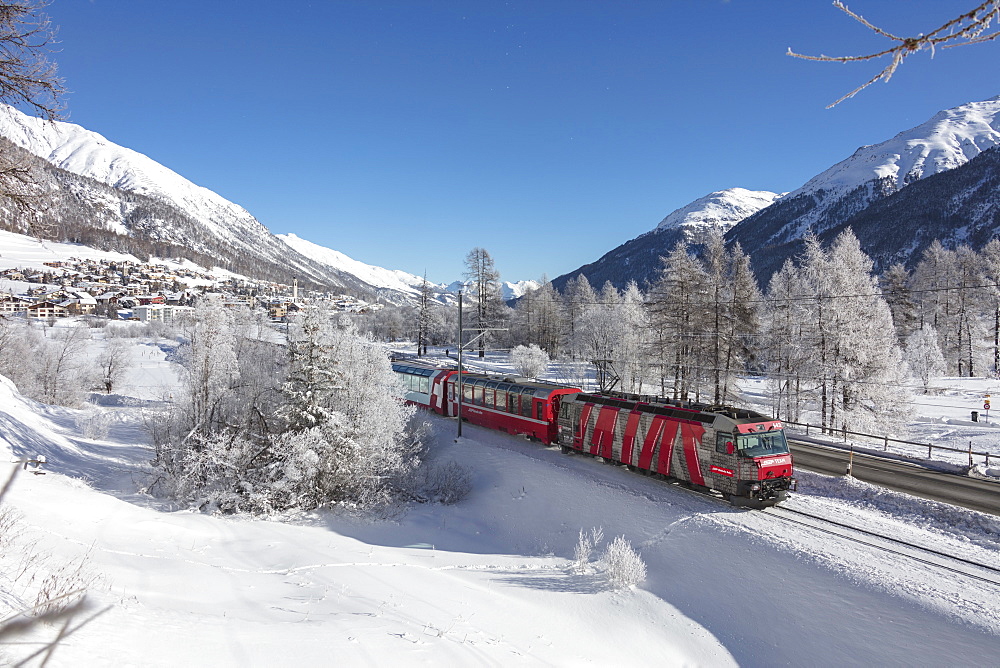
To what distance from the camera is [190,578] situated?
9.49 metres

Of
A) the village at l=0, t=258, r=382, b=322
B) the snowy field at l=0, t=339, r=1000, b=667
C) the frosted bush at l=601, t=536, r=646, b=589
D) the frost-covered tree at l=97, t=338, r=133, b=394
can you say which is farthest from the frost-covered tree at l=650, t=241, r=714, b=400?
the village at l=0, t=258, r=382, b=322

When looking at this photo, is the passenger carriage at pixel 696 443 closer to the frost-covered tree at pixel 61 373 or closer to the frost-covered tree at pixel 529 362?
the frost-covered tree at pixel 529 362

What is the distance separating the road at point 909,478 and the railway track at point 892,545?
4089 mm

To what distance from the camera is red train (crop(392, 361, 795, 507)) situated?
1591cm

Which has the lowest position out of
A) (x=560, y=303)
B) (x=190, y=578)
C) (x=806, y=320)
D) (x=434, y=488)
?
(x=434, y=488)

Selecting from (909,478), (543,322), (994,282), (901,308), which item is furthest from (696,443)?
(543,322)

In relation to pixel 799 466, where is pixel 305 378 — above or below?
above

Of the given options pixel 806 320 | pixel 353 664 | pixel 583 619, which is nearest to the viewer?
pixel 353 664

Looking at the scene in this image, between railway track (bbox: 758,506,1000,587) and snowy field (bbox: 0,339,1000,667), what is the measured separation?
1.16 ft

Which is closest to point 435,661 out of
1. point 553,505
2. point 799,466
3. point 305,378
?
point 553,505

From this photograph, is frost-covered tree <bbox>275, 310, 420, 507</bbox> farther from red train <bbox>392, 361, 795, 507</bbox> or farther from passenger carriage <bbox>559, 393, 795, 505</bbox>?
passenger carriage <bbox>559, 393, 795, 505</bbox>

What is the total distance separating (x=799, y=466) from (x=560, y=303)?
164 feet

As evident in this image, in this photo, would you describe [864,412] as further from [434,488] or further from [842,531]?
[434,488]

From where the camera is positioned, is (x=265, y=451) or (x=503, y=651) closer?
(x=503, y=651)
